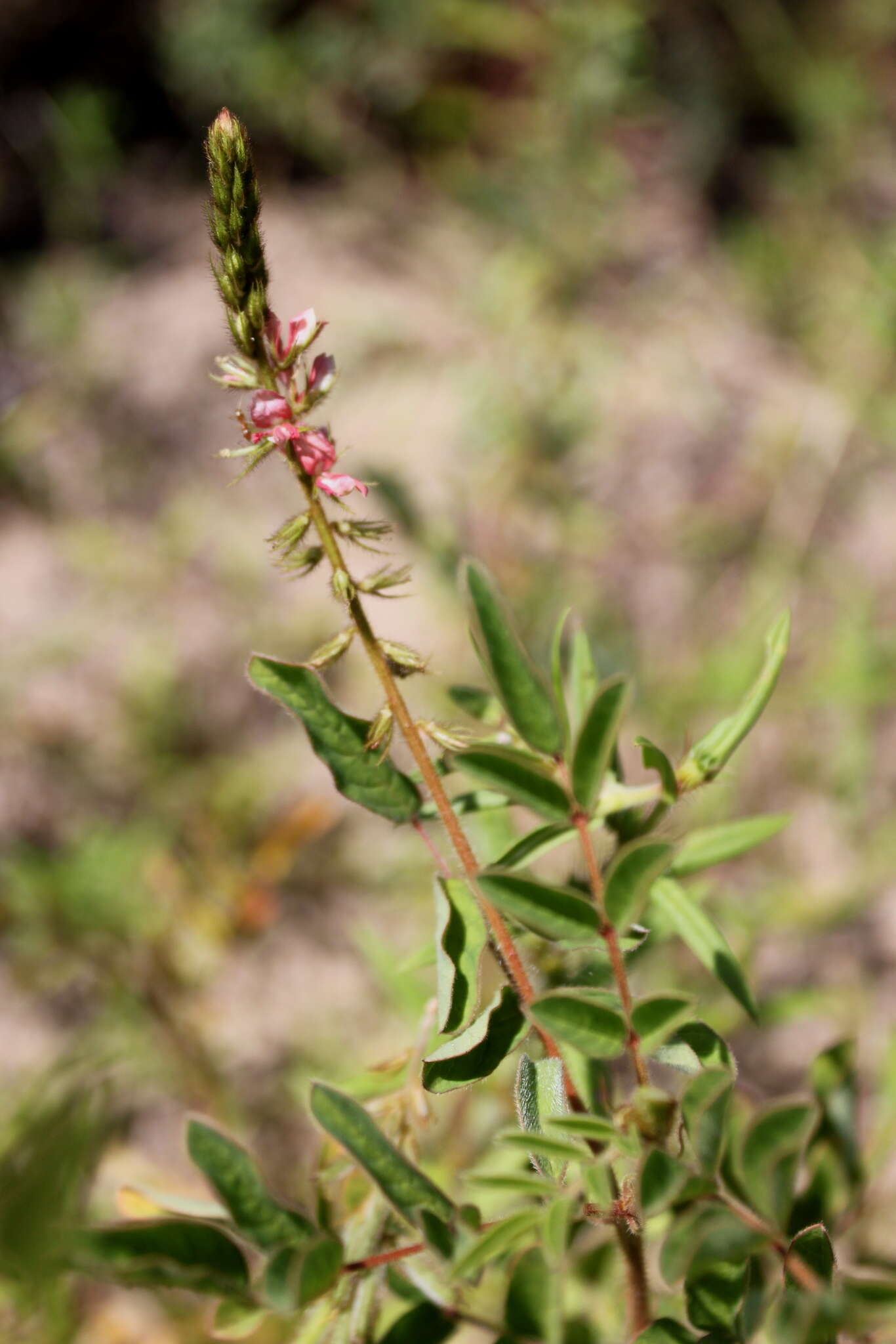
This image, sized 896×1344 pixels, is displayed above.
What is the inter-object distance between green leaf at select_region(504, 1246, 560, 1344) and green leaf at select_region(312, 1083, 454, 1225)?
0.24 ft

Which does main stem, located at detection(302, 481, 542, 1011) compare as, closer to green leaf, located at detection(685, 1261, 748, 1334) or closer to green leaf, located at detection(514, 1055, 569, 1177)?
green leaf, located at detection(514, 1055, 569, 1177)

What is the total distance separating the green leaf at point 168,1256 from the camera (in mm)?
740

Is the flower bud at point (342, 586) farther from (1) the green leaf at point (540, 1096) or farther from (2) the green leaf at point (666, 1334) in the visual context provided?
(2) the green leaf at point (666, 1334)

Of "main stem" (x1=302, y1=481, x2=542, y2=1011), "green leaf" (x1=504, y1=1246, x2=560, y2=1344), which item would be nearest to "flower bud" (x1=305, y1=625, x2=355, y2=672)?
"main stem" (x1=302, y1=481, x2=542, y2=1011)

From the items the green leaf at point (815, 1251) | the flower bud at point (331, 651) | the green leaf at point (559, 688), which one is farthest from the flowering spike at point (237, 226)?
the green leaf at point (815, 1251)

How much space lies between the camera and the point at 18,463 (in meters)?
3.21

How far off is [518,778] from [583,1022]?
0.19 metres

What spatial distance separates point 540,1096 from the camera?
34.1 inches

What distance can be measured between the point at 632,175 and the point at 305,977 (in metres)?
3.24

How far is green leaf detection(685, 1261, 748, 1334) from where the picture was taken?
2.64 ft

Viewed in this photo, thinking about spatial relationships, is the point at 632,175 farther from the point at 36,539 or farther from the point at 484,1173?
the point at 484,1173

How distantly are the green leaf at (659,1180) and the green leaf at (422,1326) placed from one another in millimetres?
263

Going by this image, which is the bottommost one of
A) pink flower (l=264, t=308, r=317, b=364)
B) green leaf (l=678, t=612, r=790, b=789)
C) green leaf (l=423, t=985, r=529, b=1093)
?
green leaf (l=423, t=985, r=529, b=1093)

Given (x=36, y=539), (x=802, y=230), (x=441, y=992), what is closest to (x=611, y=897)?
(x=441, y=992)
